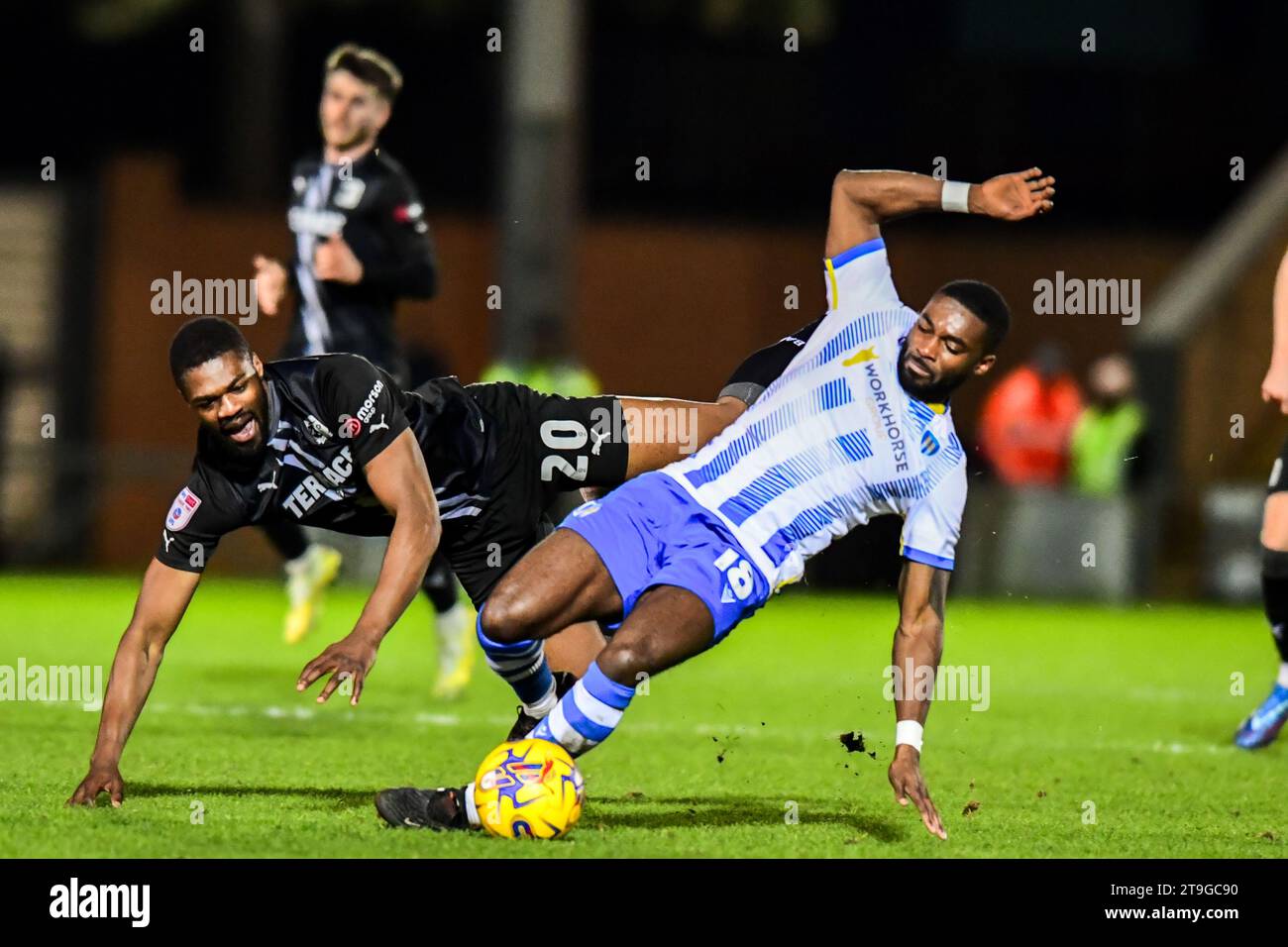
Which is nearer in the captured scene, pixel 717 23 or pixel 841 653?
pixel 841 653

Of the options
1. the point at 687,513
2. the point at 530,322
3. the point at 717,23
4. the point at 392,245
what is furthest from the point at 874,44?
the point at 687,513

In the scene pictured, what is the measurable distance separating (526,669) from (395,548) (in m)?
1.13

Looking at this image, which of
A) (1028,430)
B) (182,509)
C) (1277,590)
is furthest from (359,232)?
(1028,430)

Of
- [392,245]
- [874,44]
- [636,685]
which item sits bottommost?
[636,685]

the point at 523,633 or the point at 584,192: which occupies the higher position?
the point at 584,192

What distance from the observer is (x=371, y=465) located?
7082mm

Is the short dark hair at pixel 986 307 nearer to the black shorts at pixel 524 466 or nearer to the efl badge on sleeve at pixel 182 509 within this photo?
the black shorts at pixel 524 466

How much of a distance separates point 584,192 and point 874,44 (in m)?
3.69

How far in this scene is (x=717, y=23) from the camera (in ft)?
86.2

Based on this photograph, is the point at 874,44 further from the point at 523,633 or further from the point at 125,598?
the point at 523,633

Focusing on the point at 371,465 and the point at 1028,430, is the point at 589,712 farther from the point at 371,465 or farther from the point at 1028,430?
the point at 1028,430

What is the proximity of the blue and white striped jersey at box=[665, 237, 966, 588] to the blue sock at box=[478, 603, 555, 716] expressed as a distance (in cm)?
82

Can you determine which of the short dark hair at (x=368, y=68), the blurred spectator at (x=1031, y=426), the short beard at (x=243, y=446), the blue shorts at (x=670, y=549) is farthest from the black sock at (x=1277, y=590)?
the blurred spectator at (x=1031, y=426)
